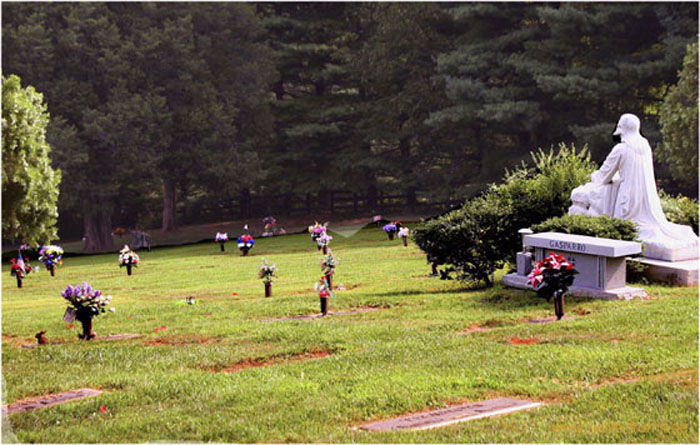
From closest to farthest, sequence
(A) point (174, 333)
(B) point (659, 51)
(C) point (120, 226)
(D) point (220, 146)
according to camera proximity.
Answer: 1. (A) point (174, 333)
2. (B) point (659, 51)
3. (D) point (220, 146)
4. (C) point (120, 226)

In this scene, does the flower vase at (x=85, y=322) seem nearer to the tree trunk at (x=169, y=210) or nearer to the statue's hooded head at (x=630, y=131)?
the statue's hooded head at (x=630, y=131)

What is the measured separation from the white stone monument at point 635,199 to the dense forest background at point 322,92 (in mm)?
Result: 22751

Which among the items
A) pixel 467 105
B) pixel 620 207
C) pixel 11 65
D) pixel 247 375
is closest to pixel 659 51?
pixel 467 105

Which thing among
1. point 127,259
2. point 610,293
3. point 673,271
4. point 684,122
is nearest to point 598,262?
point 610,293

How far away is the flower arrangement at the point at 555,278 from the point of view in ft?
47.3

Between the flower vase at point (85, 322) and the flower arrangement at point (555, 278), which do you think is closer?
the flower arrangement at point (555, 278)

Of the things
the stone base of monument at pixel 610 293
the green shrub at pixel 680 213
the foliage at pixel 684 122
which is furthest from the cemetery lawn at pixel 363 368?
the foliage at pixel 684 122

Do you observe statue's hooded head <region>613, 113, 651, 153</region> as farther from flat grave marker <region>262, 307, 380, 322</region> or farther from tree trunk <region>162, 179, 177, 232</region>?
tree trunk <region>162, 179, 177, 232</region>

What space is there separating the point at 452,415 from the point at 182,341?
631cm

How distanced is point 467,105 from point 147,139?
671 inches

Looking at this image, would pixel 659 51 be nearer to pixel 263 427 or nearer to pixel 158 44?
pixel 158 44

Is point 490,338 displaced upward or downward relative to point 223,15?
downward

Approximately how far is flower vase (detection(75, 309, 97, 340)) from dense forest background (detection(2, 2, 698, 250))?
3082 cm

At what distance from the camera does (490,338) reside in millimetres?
13086
